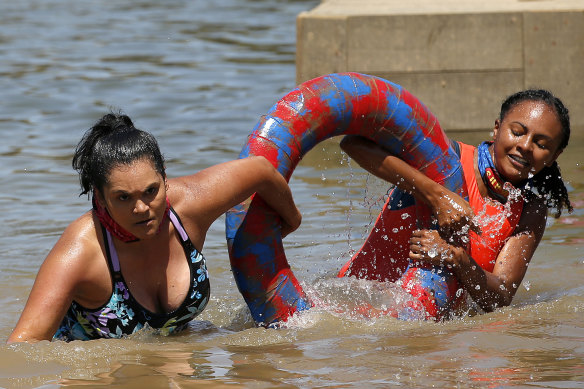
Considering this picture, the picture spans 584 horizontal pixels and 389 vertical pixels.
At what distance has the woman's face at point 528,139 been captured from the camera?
4.64m

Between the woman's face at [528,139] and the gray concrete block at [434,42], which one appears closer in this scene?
the woman's face at [528,139]

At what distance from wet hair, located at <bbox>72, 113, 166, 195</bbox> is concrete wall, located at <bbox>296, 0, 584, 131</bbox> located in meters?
4.97

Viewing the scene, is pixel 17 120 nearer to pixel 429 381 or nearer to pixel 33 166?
pixel 33 166

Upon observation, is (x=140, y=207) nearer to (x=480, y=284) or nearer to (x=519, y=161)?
(x=480, y=284)

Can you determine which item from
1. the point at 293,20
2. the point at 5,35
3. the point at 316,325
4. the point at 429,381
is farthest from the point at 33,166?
the point at 293,20

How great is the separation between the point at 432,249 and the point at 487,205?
41 centimetres

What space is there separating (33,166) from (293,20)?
27.4 ft

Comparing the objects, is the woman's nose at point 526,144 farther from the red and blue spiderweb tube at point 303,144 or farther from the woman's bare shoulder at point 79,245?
the woman's bare shoulder at point 79,245

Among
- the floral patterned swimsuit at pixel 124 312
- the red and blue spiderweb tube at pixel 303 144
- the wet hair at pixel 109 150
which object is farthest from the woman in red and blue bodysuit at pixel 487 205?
the wet hair at pixel 109 150

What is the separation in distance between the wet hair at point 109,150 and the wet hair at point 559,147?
5.96 ft

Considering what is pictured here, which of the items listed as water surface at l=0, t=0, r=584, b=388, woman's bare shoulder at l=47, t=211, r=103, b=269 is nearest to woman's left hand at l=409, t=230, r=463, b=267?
water surface at l=0, t=0, r=584, b=388

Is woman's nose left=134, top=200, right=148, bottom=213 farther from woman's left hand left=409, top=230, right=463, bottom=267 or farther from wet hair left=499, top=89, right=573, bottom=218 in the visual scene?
wet hair left=499, top=89, right=573, bottom=218

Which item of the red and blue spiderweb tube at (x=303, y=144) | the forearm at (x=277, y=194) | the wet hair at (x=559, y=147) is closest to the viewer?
the forearm at (x=277, y=194)

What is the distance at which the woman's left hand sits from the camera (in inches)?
181
